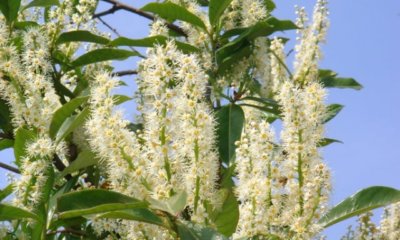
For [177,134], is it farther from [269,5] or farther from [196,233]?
[269,5]

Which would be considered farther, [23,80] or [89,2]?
[89,2]

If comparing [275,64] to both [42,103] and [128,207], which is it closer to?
[42,103]

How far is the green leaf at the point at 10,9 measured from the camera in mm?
2900

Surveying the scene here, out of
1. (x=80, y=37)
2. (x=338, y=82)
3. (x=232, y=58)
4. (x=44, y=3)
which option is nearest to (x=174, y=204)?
(x=232, y=58)

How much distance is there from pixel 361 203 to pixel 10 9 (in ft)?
4.99

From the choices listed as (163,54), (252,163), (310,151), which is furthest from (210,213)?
(163,54)

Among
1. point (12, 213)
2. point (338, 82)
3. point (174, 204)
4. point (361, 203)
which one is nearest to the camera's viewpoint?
point (174, 204)

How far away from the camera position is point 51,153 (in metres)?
2.36

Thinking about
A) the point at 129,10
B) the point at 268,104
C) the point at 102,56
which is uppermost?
the point at 129,10

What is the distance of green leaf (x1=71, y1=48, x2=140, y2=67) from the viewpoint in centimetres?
291

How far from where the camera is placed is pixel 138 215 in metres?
1.93

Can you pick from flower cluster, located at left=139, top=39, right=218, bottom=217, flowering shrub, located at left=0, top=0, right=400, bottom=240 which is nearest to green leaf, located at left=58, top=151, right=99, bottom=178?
flowering shrub, located at left=0, top=0, right=400, bottom=240

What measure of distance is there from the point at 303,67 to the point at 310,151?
3.14ft

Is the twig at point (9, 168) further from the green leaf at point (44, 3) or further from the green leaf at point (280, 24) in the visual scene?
the green leaf at point (280, 24)
